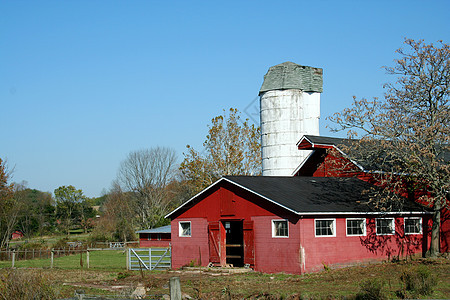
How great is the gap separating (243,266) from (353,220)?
18.3 ft

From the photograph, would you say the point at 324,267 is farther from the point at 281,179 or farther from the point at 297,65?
the point at 297,65

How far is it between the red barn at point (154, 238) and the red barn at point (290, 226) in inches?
969

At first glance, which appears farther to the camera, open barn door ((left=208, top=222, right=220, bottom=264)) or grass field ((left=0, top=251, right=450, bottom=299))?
open barn door ((left=208, top=222, right=220, bottom=264))

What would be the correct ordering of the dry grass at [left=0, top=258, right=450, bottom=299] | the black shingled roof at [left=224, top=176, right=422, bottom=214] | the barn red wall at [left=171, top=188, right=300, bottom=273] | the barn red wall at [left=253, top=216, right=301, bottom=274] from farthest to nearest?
1. the black shingled roof at [left=224, top=176, right=422, bottom=214]
2. the barn red wall at [left=171, top=188, right=300, bottom=273]
3. the barn red wall at [left=253, top=216, right=301, bottom=274]
4. the dry grass at [left=0, top=258, right=450, bottom=299]

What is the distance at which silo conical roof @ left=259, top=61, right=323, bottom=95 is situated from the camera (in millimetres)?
38219

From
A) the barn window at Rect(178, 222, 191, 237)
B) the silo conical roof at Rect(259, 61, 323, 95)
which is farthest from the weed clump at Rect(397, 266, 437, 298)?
the silo conical roof at Rect(259, 61, 323, 95)

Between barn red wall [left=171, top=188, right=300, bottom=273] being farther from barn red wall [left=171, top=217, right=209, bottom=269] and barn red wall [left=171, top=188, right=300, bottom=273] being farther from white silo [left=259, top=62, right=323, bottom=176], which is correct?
white silo [left=259, top=62, right=323, bottom=176]

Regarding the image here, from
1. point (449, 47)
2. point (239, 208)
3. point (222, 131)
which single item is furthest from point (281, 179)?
point (222, 131)

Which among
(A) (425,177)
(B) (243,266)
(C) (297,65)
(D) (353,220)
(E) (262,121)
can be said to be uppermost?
(C) (297,65)

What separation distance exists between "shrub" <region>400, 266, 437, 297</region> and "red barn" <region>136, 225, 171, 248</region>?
37.6m

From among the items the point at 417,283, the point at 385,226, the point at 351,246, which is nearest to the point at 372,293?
the point at 417,283

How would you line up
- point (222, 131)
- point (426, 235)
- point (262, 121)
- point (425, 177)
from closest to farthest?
point (425, 177)
point (426, 235)
point (262, 121)
point (222, 131)

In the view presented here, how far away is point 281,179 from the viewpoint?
2831 centimetres

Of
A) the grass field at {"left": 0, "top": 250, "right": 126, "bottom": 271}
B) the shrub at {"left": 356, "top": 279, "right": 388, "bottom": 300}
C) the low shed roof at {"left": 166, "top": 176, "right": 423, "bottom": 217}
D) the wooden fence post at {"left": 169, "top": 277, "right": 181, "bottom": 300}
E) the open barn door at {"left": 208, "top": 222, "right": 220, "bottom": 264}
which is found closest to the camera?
the wooden fence post at {"left": 169, "top": 277, "right": 181, "bottom": 300}
